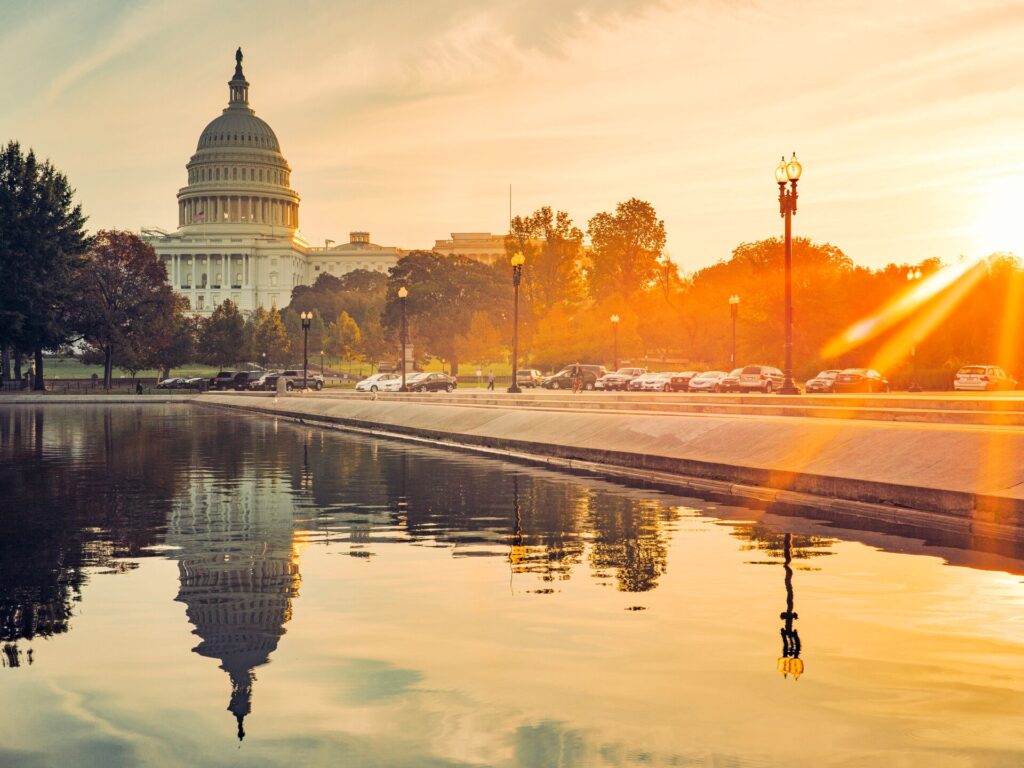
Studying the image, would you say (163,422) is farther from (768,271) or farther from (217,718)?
(768,271)

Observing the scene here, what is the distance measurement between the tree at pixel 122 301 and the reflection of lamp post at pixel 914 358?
5926cm

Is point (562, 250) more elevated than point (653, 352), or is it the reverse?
point (562, 250)

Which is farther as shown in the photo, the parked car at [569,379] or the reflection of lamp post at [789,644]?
the parked car at [569,379]

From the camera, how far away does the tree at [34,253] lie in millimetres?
89750

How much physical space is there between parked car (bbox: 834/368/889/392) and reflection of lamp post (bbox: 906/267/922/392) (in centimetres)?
451

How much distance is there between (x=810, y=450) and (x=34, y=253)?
82268mm

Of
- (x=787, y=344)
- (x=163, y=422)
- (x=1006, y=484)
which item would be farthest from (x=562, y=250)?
(x=1006, y=484)

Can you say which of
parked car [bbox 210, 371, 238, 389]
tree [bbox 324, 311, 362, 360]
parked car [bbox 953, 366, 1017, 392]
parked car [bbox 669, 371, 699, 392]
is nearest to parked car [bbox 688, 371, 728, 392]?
parked car [bbox 669, 371, 699, 392]

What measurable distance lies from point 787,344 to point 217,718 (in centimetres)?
3346

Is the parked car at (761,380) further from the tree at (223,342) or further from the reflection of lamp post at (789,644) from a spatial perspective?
the tree at (223,342)

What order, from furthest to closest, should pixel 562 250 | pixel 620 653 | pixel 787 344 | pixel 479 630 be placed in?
pixel 562 250
pixel 787 344
pixel 479 630
pixel 620 653

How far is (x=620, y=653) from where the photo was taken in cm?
793

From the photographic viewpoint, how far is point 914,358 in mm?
76875

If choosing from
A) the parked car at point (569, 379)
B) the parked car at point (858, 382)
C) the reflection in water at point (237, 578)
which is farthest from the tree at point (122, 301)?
the reflection in water at point (237, 578)
